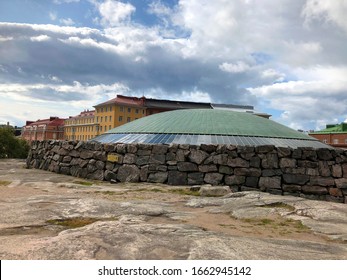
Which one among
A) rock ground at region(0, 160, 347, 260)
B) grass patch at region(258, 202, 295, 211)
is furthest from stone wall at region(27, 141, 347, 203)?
grass patch at region(258, 202, 295, 211)

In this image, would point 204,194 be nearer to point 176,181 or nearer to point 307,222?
point 176,181

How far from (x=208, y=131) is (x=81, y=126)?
7172 centimetres

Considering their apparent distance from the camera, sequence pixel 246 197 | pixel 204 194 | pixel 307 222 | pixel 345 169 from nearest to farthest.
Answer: pixel 307 222 < pixel 246 197 < pixel 204 194 < pixel 345 169

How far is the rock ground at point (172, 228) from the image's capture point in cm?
357

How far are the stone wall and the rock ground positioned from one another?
276cm

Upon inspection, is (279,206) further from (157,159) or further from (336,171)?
(336,171)

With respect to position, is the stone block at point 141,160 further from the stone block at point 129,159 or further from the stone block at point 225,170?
the stone block at point 225,170

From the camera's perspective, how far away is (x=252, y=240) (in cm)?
422

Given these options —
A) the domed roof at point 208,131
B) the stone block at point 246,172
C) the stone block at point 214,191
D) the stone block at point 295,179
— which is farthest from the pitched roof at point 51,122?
the stone block at point 214,191

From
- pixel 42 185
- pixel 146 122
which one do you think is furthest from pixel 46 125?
pixel 42 185

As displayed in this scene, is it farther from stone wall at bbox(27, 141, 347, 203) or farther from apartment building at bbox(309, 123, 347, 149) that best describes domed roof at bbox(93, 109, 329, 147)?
apartment building at bbox(309, 123, 347, 149)

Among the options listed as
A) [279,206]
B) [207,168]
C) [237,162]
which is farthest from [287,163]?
[279,206]

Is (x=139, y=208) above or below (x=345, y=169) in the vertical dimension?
below

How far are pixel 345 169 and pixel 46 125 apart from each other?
85474mm
